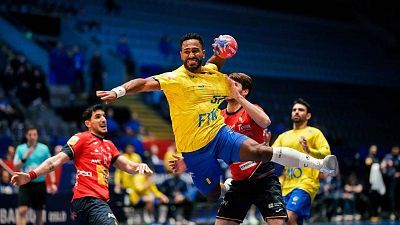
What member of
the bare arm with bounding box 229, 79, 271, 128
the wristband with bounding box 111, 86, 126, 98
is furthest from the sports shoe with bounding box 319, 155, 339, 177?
the wristband with bounding box 111, 86, 126, 98

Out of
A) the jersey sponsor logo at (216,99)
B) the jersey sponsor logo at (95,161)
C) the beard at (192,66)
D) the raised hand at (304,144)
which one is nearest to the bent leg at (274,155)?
the jersey sponsor logo at (216,99)

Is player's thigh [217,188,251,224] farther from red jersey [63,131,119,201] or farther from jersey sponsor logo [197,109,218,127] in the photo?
red jersey [63,131,119,201]

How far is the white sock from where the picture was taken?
28.0ft

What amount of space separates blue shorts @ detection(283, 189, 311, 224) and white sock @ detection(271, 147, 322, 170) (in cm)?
208

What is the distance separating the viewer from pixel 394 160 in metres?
22.6

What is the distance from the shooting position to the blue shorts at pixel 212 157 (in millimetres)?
8516

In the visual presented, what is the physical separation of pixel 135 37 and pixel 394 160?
49.6 ft

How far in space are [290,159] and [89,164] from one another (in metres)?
2.68

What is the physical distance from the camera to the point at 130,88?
811 cm

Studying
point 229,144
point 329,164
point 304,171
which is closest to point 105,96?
point 229,144

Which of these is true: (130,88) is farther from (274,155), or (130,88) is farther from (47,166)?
(47,166)

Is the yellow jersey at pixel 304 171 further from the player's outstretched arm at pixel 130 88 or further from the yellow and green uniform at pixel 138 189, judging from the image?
the yellow and green uniform at pixel 138 189

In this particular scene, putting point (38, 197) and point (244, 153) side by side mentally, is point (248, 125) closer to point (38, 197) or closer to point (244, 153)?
point (244, 153)

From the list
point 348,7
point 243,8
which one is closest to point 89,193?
point 243,8
